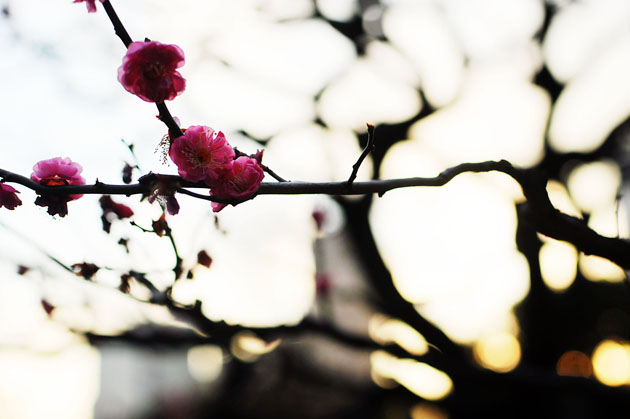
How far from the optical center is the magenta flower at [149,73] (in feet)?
4.24

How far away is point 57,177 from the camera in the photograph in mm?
1477

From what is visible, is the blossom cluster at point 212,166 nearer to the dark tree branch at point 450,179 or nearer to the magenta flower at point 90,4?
the dark tree branch at point 450,179

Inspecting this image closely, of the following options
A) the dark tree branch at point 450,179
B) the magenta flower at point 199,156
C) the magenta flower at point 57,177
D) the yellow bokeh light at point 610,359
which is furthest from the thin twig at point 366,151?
the yellow bokeh light at point 610,359

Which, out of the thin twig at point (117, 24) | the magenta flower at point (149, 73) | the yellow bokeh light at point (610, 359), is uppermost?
the yellow bokeh light at point (610, 359)

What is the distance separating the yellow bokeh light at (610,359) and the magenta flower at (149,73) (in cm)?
897

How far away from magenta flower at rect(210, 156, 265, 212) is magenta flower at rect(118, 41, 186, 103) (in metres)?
0.29

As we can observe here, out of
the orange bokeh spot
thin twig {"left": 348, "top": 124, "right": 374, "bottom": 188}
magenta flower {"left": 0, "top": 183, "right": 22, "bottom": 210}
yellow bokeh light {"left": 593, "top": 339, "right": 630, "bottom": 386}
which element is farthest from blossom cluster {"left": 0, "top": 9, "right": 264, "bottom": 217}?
yellow bokeh light {"left": 593, "top": 339, "right": 630, "bottom": 386}

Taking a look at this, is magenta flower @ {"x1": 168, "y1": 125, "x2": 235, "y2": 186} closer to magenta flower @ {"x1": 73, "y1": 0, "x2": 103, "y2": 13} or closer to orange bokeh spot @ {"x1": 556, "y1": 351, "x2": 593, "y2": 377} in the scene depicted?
magenta flower @ {"x1": 73, "y1": 0, "x2": 103, "y2": 13}

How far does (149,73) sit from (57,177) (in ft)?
1.68

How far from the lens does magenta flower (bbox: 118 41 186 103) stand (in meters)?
1.29

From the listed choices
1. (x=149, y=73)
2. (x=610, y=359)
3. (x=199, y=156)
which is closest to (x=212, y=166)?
(x=199, y=156)

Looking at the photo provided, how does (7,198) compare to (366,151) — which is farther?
(7,198)

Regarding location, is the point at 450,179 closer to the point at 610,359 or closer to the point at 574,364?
the point at 574,364

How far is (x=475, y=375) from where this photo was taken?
10.7ft
